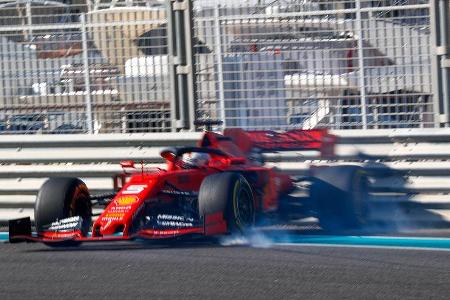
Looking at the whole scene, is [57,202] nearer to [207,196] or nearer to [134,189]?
[134,189]

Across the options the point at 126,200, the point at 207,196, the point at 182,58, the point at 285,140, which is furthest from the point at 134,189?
the point at 182,58

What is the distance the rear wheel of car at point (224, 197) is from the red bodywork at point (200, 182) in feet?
0.23

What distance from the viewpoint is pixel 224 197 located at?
878 centimetres

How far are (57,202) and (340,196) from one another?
7.90 feet

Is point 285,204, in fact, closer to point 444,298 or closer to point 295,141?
point 295,141

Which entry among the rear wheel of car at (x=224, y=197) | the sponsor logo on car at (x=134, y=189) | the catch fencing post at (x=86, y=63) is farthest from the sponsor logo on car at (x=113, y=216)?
the catch fencing post at (x=86, y=63)

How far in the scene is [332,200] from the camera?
9789 millimetres

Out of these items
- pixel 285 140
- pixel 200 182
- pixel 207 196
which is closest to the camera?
pixel 207 196

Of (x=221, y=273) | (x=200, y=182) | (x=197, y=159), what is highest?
(x=197, y=159)

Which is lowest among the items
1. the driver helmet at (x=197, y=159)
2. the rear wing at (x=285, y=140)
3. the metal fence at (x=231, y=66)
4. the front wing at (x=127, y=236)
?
the front wing at (x=127, y=236)

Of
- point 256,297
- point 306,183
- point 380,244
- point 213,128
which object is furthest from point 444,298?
point 213,128

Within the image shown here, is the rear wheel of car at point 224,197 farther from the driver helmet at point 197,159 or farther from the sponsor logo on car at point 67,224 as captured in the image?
the sponsor logo on car at point 67,224

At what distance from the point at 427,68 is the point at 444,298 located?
14.2 feet

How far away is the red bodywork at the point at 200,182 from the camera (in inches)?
347
